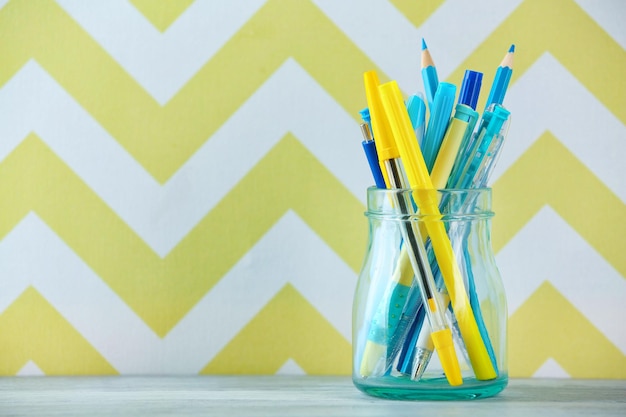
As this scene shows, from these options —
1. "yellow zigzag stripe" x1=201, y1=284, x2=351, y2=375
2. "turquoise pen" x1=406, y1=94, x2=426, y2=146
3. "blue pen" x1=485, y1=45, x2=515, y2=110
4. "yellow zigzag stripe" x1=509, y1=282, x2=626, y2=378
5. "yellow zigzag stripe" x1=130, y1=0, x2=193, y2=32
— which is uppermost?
"yellow zigzag stripe" x1=130, y1=0, x2=193, y2=32

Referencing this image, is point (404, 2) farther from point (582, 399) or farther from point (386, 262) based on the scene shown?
point (582, 399)

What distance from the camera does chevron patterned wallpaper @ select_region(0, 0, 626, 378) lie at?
0.79m

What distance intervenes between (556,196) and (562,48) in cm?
16

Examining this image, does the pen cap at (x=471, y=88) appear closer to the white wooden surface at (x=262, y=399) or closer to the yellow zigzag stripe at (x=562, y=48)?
the yellow zigzag stripe at (x=562, y=48)

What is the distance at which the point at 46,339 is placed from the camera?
2.60 ft

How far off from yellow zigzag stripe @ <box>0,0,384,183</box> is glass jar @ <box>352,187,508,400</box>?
0.20 m

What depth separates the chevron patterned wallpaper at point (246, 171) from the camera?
79cm

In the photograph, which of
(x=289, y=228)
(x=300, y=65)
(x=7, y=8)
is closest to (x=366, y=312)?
(x=289, y=228)

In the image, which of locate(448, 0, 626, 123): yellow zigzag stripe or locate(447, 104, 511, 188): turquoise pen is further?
locate(448, 0, 626, 123): yellow zigzag stripe

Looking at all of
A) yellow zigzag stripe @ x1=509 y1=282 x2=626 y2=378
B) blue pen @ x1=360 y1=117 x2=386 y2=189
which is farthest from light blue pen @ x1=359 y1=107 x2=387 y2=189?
yellow zigzag stripe @ x1=509 y1=282 x2=626 y2=378

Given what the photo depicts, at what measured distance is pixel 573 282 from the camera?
787 mm

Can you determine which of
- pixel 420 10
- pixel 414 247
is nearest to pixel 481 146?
pixel 414 247

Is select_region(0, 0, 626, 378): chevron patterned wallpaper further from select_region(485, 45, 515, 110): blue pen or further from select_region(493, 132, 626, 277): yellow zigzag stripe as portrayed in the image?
Answer: select_region(485, 45, 515, 110): blue pen

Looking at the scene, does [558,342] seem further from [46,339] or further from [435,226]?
[46,339]
